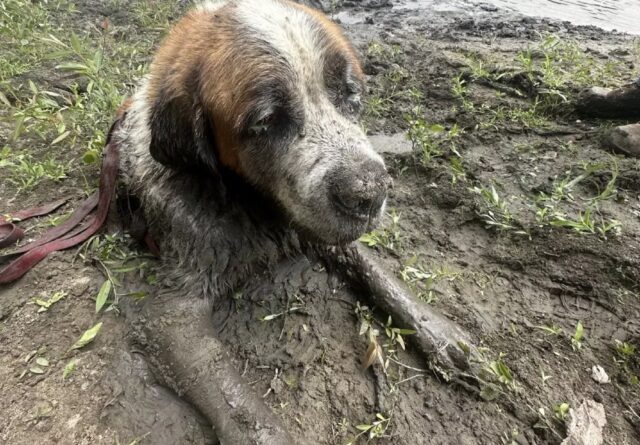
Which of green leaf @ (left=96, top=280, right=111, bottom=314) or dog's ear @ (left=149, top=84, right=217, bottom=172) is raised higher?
dog's ear @ (left=149, top=84, right=217, bottom=172)

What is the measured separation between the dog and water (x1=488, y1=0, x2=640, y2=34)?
7.69 meters

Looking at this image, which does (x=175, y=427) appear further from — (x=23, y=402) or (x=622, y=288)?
(x=622, y=288)

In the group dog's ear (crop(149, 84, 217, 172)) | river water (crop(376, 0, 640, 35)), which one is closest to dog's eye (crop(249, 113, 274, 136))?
dog's ear (crop(149, 84, 217, 172))

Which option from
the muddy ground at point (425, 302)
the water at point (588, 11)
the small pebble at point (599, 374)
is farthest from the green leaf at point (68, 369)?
the water at point (588, 11)

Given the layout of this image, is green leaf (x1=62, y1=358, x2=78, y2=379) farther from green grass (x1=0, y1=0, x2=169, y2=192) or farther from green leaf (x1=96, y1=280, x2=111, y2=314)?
green grass (x1=0, y1=0, x2=169, y2=192)

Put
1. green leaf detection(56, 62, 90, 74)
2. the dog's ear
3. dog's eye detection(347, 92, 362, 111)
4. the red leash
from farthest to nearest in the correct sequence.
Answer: green leaf detection(56, 62, 90, 74)
the red leash
dog's eye detection(347, 92, 362, 111)
the dog's ear

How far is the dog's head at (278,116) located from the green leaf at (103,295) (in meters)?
0.89

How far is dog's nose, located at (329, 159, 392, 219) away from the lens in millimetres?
1988

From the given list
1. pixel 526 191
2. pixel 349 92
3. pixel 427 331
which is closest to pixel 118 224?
pixel 349 92

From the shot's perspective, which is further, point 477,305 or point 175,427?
point 477,305

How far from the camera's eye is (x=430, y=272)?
3029 millimetres

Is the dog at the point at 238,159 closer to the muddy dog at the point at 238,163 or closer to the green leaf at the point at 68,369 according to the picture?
the muddy dog at the point at 238,163

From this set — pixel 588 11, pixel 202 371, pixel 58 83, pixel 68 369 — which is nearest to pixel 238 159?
pixel 202 371

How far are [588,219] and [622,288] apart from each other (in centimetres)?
51
